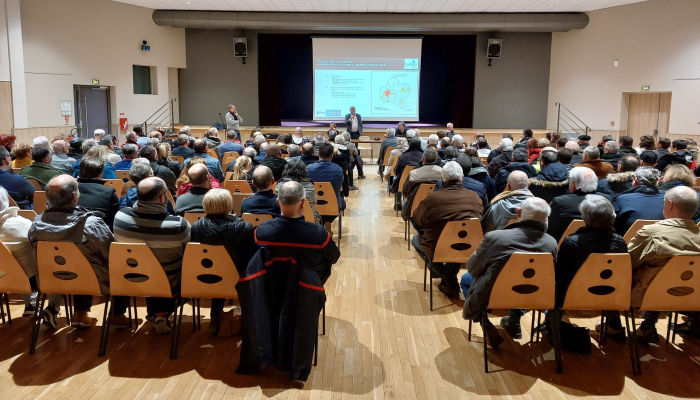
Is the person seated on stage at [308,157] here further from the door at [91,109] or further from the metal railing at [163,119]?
the metal railing at [163,119]

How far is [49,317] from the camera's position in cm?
399

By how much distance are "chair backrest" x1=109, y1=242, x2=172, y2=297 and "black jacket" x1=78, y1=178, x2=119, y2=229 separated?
96 cm

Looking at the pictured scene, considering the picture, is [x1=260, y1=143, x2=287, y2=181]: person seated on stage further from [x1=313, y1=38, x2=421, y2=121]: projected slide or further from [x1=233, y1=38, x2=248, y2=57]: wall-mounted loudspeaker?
[x1=233, y1=38, x2=248, y2=57]: wall-mounted loudspeaker

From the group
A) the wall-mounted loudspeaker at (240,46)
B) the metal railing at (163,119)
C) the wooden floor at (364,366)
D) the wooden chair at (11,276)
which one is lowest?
the wooden floor at (364,366)

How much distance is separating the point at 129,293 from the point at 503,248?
2432mm

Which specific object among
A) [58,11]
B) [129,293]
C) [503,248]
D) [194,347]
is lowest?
[194,347]

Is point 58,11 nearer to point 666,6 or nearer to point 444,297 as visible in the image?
point 444,297

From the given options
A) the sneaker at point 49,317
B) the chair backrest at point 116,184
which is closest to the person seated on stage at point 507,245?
the sneaker at point 49,317

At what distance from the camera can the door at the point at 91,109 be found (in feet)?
43.8

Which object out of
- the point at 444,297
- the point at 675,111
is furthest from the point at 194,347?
the point at 675,111

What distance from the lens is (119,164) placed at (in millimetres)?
6633

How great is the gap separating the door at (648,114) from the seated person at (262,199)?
12982 millimetres

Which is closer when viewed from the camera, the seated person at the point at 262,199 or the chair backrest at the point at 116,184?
the seated person at the point at 262,199

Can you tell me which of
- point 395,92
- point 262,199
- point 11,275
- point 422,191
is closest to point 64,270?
point 11,275
